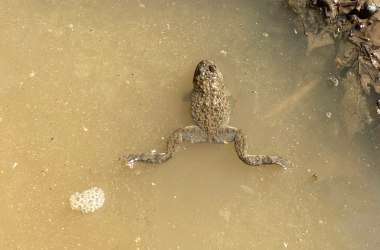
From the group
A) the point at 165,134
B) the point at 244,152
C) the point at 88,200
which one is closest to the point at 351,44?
the point at 244,152

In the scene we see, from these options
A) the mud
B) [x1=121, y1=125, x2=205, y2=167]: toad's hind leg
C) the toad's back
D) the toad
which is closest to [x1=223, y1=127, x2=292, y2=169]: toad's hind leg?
the toad

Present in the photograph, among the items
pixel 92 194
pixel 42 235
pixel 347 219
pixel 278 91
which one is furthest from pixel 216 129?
pixel 42 235

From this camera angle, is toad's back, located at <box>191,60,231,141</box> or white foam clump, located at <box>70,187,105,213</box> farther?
toad's back, located at <box>191,60,231,141</box>

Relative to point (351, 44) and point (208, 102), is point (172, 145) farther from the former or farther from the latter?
point (351, 44)

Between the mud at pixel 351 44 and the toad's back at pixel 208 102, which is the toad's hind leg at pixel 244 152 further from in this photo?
the mud at pixel 351 44

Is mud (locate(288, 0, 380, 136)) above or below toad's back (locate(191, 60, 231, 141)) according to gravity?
above

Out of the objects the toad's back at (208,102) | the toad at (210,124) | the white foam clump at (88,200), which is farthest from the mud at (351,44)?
the white foam clump at (88,200)

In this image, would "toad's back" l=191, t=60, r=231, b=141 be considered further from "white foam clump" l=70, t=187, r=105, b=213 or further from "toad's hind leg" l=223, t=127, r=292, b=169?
"white foam clump" l=70, t=187, r=105, b=213
